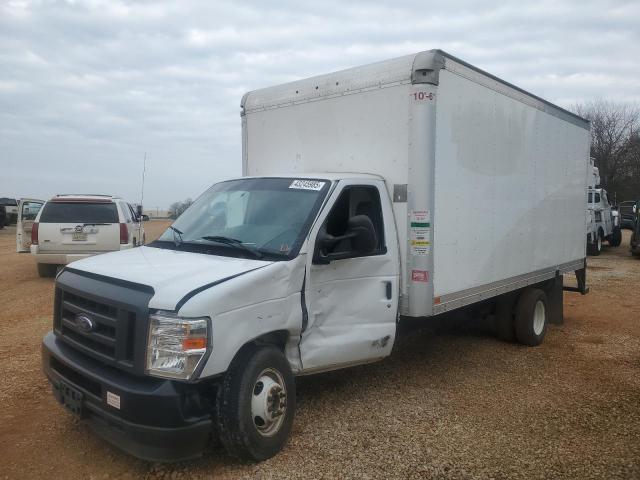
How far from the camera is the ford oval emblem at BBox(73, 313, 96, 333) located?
3662 millimetres

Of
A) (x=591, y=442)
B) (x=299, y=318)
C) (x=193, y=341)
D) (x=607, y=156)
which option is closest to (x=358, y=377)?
(x=299, y=318)

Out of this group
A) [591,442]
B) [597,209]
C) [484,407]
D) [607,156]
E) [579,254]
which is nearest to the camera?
[591,442]

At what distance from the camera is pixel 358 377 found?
564 centimetres

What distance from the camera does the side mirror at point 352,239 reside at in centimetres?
408

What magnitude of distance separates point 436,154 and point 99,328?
3150 millimetres

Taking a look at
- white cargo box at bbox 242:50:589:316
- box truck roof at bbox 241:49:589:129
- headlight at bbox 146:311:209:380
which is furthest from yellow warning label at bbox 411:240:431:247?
headlight at bbox 146:311:209:380

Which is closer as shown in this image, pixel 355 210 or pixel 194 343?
pixel 194 343

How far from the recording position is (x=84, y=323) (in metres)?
3.70

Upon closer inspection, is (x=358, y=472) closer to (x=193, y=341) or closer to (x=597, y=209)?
(x=193, y=341)

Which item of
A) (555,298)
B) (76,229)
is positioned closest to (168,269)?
(555,298)

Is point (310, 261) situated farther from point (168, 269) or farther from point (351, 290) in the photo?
point (168, 269)

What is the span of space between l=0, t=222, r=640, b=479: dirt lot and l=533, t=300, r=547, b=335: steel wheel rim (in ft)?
0.89

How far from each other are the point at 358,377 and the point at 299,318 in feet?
6.17

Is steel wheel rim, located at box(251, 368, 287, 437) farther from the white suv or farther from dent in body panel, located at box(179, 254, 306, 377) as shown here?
the white suv
